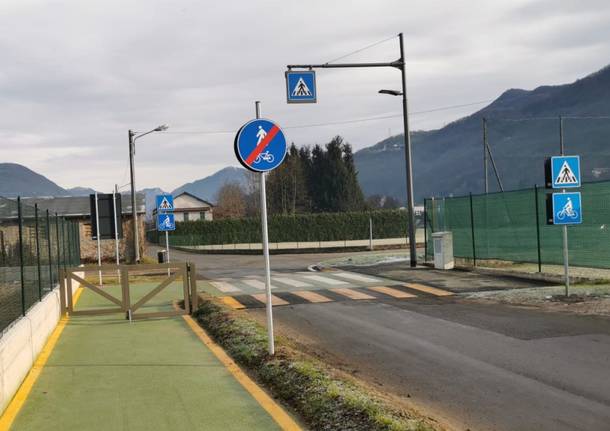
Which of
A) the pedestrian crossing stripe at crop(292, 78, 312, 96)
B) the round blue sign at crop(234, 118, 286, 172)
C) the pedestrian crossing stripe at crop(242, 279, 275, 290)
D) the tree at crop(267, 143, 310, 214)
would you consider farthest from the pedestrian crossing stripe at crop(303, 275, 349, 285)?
the tree at crop(267, 143, 310, 214)

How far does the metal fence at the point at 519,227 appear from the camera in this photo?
17.4 metres

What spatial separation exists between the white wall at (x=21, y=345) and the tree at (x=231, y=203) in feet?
339

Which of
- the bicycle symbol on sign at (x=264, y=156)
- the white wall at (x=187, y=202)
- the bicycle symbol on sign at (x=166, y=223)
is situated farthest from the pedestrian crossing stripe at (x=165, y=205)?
the white wall at (x=187, y=202)

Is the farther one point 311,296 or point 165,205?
point 165,205

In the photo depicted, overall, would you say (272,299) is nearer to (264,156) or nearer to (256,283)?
(256,283)

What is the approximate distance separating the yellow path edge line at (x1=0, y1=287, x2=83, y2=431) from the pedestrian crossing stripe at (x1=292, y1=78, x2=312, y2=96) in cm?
997

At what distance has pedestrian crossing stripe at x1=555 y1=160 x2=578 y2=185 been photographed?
14.1 metres

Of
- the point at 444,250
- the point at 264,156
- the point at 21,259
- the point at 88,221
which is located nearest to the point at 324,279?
the point at 444,250

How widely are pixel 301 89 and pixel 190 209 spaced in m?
112

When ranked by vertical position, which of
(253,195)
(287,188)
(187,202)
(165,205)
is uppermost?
(287,188)

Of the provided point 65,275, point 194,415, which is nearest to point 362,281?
point 65,275

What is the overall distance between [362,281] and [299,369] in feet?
40.2

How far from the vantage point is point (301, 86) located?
20062 millimetres

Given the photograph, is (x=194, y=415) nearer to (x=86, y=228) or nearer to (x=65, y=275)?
(x=65, y=275)
